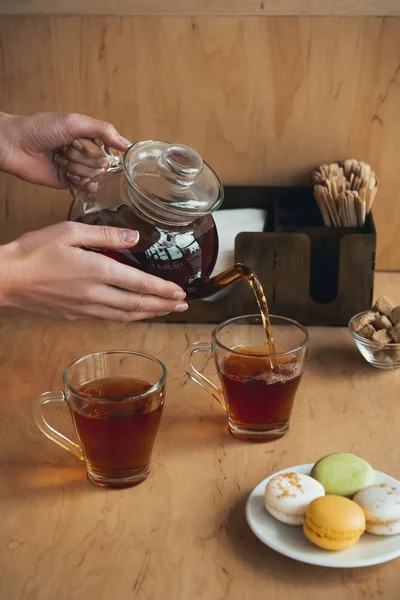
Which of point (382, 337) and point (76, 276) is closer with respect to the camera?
point (76, 276)

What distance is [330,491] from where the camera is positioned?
0.92 metres

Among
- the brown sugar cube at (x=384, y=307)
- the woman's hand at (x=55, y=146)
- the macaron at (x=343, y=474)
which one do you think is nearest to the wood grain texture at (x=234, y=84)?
the woman's hand at (x=55, y=146)

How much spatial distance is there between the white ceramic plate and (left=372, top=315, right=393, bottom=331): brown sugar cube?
48cm

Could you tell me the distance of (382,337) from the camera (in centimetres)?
128

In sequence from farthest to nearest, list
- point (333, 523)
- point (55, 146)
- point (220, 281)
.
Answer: point (55, 146)
point (220, 281)
point (333, 523)

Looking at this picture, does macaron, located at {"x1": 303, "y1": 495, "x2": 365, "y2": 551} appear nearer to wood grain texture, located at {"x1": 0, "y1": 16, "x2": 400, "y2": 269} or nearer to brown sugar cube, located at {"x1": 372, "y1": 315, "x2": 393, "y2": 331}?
brown sugar cube, located at {"x1": 372, "y1": 315, "x2": 393, "y2": 331}

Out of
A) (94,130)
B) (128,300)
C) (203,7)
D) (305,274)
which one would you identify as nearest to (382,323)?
(305,274)

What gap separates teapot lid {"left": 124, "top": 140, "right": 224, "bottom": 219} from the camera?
1063 mm

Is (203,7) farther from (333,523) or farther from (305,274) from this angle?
(333,523)

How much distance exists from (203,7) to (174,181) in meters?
0.63

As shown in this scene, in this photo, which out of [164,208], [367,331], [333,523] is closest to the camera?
[333,523]

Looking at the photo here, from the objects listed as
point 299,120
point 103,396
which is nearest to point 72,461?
point 103,396

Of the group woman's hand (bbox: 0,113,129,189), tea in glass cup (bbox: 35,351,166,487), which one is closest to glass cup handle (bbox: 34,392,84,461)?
Answer: tea in glass cup (bbox: 35,351,166,487)

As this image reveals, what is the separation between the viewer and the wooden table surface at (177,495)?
849mm
